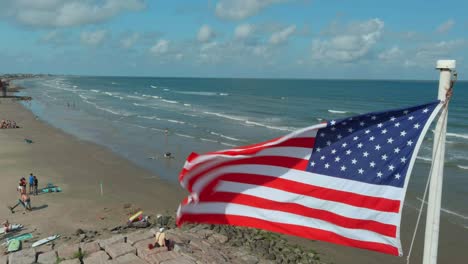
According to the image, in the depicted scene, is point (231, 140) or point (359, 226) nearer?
point (359, 226)

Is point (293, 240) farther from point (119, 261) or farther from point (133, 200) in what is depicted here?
point (133, 200)

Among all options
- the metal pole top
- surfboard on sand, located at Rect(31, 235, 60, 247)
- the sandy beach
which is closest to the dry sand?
the sandy beach

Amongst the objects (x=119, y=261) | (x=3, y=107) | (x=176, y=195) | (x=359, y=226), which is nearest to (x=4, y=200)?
(x=176, y=195)

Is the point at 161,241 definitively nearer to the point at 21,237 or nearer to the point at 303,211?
the point at 21,237

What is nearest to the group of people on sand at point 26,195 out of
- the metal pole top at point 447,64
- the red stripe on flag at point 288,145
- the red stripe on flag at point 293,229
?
Answer: the red stripe on flag at point 293,229

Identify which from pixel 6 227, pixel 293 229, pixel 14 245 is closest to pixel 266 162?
pixel 293 229

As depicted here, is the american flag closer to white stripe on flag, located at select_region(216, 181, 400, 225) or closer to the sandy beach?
white stripe on flag, located at select_region(216, 181, 400, 225)
